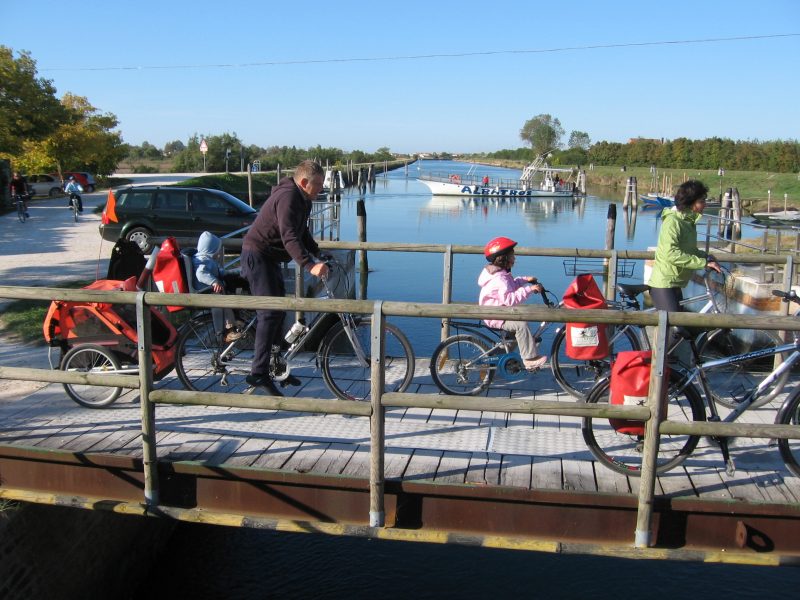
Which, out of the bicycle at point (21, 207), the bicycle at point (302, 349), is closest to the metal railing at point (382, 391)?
the bicycle at point (302, 349)

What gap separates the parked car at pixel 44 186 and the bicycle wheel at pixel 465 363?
37033 millimetres

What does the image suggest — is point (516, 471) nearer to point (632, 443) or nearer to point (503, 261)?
point (632, 443)

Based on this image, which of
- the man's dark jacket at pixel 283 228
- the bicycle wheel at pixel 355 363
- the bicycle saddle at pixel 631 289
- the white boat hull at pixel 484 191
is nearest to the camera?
the man's dark jacket at pixel 283 228

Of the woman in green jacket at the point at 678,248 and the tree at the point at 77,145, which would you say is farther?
the tree at the point at 77,145

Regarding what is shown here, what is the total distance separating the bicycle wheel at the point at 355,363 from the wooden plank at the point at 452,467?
1.04 metres

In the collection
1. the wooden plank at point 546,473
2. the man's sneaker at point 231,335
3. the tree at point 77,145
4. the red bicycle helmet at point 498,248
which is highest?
the tree at point 77,145

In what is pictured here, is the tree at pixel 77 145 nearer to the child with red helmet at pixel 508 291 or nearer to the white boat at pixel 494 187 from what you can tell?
the white boat at pixel 494 187

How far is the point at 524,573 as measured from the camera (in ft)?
25.2

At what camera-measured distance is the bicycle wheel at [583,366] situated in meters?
6.02

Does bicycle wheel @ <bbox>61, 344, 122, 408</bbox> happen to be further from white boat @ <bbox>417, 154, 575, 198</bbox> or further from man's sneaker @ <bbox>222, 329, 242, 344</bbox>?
white boat @ <bbox>417, 154, 575, 198</bbox>

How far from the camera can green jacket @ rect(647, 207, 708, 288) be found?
5516mm

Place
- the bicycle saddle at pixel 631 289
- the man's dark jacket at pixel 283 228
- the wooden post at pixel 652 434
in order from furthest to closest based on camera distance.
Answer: the bicycle saddle at pixel 631 289 → the man's dark jacket at pixel 283 228 → the wooden post at pixel 652 434

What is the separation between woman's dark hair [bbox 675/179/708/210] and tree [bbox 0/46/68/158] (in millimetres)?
31681

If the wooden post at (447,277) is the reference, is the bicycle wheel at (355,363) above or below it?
below
